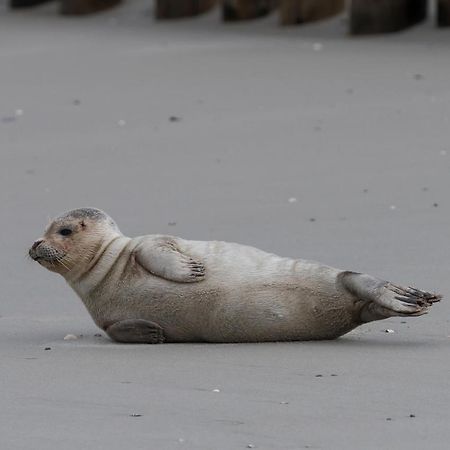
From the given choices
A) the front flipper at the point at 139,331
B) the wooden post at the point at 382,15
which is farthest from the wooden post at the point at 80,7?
the front flipper at the point at 139,331

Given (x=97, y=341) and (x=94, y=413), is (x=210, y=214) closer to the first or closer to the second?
(x=97, y=341)

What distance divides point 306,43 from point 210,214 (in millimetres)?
3905

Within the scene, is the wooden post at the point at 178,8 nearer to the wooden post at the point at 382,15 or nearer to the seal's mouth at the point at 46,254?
the wooden post at the point at 382,15

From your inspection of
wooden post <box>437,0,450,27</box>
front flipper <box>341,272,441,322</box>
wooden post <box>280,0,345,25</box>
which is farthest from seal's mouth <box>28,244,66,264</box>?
wooden post <box>280,0,345,25</box>

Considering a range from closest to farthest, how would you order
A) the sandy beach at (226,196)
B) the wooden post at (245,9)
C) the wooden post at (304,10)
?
1. the sandy beach at (226,196)
2. the wooden post at (304,10)
3. the wooden post at (245,9)

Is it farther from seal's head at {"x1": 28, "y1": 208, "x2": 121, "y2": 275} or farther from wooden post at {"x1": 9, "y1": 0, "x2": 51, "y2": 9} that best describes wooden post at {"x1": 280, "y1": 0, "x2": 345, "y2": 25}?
seal's head at {"x1": 28, "y1": 208, "x2": 121, "y2": 275}

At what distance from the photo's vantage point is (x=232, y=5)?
40.9 ft

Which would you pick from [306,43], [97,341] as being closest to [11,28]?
[306,43]

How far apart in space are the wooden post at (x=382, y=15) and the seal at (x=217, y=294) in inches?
236

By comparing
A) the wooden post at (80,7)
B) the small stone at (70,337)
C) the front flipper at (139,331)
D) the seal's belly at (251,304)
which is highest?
the seal's belly at (251,304)

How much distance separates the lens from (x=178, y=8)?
1283 cm

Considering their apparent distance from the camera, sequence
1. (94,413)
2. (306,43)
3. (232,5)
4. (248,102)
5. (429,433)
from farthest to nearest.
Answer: (232,5) < (306,43) < (248,102) < (94,413) < (429,433)

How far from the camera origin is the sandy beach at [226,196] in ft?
14.9

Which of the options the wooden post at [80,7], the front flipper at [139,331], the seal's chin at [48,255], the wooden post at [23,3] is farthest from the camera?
the wooden post at [23,3]
